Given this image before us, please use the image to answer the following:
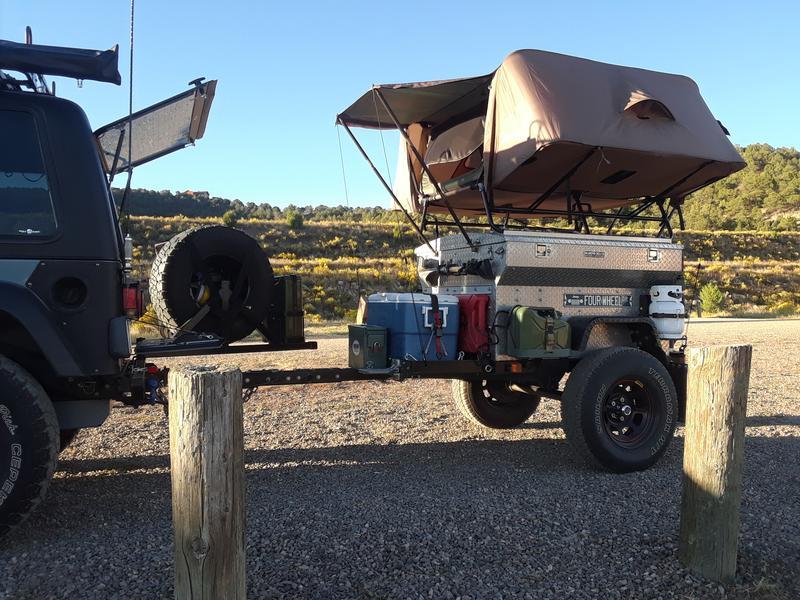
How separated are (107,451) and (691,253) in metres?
50.7

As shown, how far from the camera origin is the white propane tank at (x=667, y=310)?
5.62 meters

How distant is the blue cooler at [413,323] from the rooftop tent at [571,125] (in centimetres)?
109

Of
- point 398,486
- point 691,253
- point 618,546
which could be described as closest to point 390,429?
point 398,486

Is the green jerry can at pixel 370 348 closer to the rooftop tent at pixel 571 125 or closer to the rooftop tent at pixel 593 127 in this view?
the rooftop tent at pixel 571 125

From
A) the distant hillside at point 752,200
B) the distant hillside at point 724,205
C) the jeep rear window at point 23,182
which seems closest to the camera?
the jeep rear window at point 23,182

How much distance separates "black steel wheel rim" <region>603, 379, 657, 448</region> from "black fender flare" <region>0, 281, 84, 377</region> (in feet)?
12.9

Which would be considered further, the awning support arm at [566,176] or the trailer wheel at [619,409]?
the awning support arm at [566,176]

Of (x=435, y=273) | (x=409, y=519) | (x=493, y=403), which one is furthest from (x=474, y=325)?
(x=409, y=519)

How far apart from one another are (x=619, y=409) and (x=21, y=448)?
4.28 m

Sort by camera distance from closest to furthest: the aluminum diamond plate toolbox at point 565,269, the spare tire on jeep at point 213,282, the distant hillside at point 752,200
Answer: the spare tire on jeep at point 213,282 < the aluminum diamond plate toolbox at point 565,269 < the distant hillside at point 752,200

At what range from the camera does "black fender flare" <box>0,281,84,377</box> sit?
3432 millimetres

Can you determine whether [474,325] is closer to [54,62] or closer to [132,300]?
[132,300]

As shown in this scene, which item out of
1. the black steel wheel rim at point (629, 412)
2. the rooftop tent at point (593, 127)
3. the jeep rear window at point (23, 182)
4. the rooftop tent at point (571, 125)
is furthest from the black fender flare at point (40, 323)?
the black steel wheel rim at point (629, 412)

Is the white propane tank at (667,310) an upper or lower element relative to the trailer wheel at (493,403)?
upper
